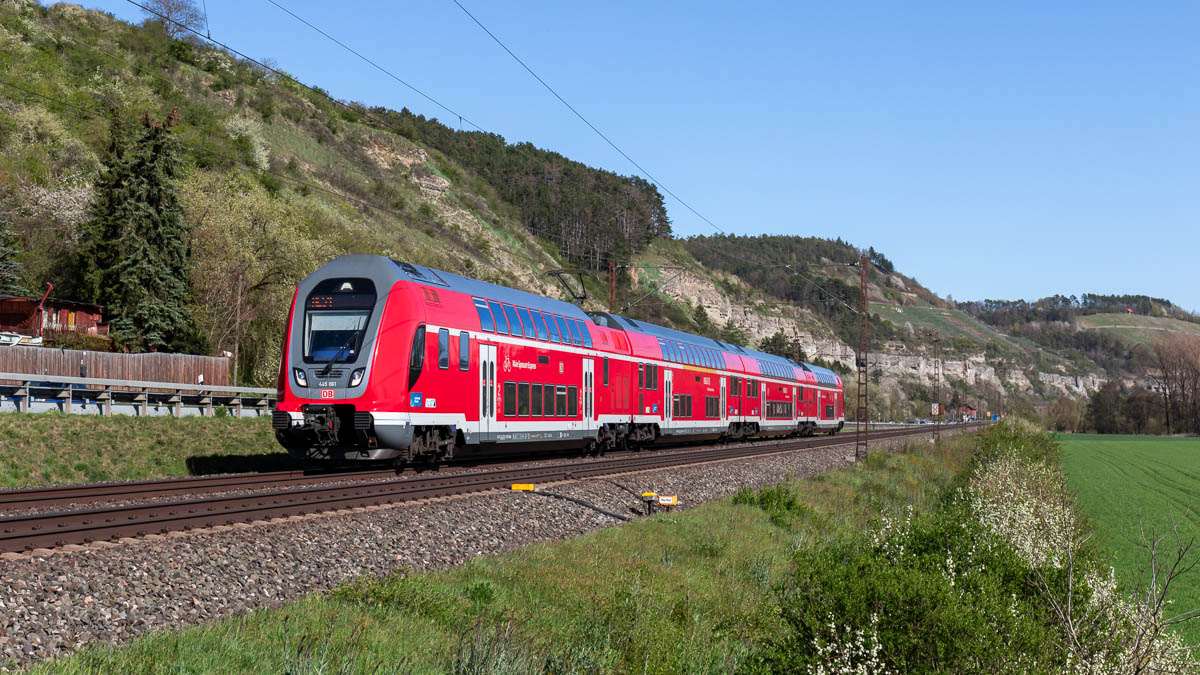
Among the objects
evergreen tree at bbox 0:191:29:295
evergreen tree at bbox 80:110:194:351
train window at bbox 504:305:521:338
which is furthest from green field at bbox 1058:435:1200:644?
evergreen tree at bbox 0:191:29:295

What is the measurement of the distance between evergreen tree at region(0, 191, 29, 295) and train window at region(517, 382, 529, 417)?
116 feet

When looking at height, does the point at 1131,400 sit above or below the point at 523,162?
below

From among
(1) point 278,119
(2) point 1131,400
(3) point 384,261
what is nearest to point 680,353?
(3) point 384,261

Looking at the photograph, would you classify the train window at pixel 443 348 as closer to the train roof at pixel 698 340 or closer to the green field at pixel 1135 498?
the train roof at pixel 698 340

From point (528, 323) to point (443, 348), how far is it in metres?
4.91

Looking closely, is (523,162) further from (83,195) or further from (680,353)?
(680,353)

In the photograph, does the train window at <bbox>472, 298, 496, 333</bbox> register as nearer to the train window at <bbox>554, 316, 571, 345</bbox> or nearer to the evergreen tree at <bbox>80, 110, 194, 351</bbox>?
the train window at <bbox>554, 316, 571, 345</bbox>

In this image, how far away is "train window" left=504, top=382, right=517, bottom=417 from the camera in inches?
962

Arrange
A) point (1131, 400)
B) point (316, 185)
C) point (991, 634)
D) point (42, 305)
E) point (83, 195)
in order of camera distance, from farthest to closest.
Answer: point (1131, 400) → point (316, 185) → point (83, 195) → point (42, 305) → point (991, 634)

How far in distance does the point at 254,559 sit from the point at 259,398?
27425 millimetres

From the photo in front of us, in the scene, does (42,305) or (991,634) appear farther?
(42,305)

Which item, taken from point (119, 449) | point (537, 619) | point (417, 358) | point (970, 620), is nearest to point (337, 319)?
point (417, 358)

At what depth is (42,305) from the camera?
4322 cm

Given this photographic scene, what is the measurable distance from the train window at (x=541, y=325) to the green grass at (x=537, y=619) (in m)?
10.4
